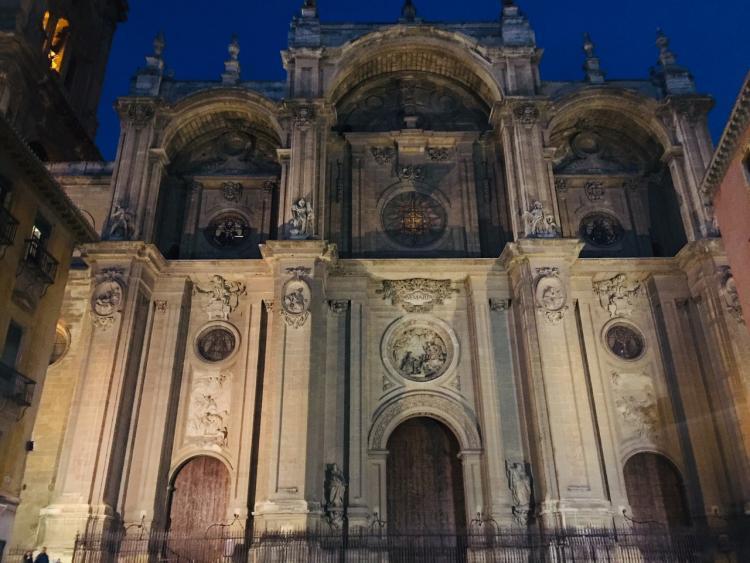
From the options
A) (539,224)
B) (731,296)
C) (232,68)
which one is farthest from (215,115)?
(731,296)

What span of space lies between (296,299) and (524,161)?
900 centimetres

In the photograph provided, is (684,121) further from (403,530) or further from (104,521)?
(104,521)

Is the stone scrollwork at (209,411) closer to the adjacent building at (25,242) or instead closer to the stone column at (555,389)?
the adjacent building at (25,242)

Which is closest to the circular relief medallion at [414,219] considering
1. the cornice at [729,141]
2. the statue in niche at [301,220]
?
the statue in niche at [301,220]

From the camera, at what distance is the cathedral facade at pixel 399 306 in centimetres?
1766

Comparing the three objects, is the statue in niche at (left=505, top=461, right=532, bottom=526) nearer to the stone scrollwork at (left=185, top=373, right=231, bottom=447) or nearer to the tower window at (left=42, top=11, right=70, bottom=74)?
the stone scrollwork at (left=185, top=373, right=231, bottom=447)

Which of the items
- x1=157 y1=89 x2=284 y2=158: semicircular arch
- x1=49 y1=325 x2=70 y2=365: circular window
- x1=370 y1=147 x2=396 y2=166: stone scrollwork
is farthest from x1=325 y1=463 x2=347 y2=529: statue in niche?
x1=157 y1=89 x2=284 y2=158: semicircular arch

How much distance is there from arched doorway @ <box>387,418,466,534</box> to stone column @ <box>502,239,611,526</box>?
2607mm

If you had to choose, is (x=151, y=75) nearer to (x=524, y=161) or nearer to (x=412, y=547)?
(x=524, y=161)

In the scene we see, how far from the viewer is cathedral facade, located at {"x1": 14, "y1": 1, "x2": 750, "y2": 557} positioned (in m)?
17.7

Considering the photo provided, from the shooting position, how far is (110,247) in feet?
63.1

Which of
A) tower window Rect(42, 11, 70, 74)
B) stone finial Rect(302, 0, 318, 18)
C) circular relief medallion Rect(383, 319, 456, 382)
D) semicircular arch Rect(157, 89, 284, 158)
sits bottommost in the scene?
circular relief medallion Rect(383, 319, 456, 382)

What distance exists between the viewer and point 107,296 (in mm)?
18766

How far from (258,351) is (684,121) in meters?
16.7
